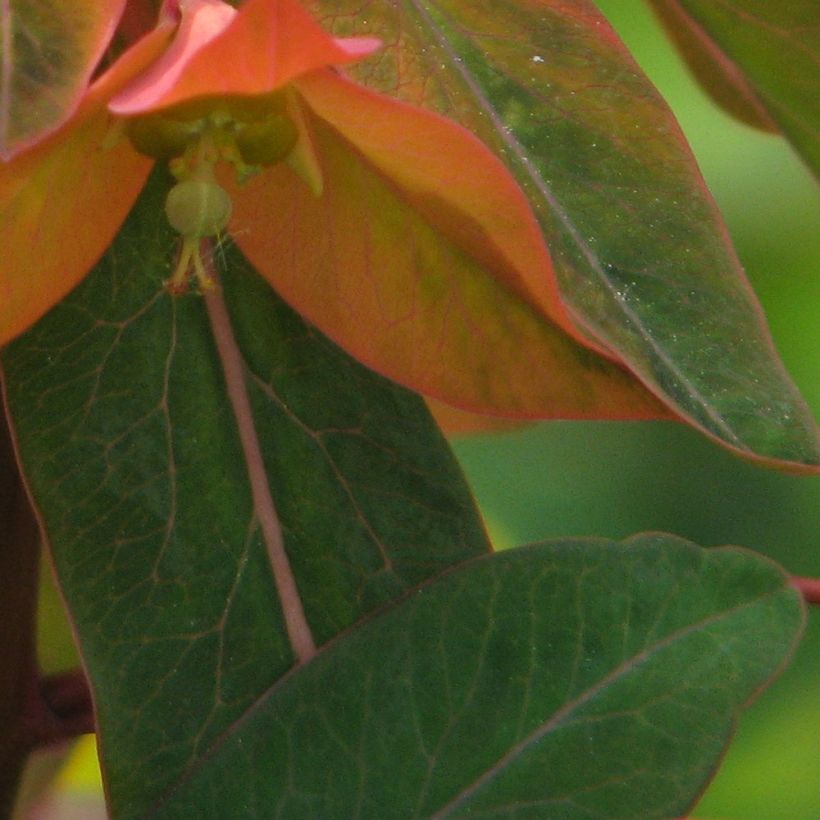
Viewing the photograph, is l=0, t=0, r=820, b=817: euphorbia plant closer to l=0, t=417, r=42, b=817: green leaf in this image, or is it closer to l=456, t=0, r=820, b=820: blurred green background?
l=0, t=417, r=42, b=817: green leaf

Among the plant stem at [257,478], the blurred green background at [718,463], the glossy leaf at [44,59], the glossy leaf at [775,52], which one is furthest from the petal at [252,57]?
the blurred green background at [718,463]

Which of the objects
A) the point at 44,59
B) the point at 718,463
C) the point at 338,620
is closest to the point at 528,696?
the point at 338,620

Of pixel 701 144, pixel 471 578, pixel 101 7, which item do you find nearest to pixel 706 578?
pixel 471 578

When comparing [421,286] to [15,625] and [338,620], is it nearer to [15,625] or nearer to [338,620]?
[338,620]

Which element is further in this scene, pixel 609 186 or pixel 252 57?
pixel 609 186

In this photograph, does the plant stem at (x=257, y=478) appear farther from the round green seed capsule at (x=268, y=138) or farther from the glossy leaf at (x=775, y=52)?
the glossy leaf at (x=775, y=52)

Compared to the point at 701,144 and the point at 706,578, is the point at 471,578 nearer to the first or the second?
the point at 706,578
